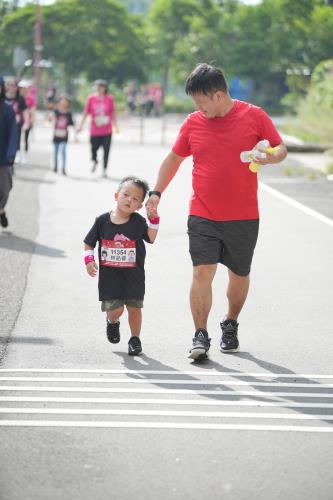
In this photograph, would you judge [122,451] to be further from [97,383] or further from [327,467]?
[97,383]

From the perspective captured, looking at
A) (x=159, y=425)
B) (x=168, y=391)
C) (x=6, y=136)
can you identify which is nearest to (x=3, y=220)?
(x=6, y=136)

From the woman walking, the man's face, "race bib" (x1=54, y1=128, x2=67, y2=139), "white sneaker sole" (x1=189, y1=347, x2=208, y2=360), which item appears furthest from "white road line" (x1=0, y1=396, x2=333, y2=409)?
"race bib" (x1=54, y1=128, x2=67, y2=139)

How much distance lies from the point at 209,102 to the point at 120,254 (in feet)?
3.51

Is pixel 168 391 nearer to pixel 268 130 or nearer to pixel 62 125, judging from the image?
pixel 268 130

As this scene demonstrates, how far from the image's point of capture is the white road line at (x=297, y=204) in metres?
15.5

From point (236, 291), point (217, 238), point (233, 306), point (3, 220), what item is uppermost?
point (217, 238)

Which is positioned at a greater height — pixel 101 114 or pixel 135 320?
pixel 135 320

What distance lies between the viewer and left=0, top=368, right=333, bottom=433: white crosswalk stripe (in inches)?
235

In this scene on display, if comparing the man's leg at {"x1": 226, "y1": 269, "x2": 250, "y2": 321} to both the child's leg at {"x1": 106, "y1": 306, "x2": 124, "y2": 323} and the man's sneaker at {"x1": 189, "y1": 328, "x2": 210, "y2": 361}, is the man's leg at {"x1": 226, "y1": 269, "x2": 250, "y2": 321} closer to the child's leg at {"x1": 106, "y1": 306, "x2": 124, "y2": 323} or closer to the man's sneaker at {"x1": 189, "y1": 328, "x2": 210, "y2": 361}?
the man's sneaker at {"x1": 189, "y1": 328, "x2": 210, "y2": 361}

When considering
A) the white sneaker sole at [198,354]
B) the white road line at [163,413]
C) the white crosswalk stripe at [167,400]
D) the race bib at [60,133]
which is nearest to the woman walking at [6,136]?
the white sneaker sole at [198,354]

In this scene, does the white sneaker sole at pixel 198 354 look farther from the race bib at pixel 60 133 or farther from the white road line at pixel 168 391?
the race bib at pixel 60 133

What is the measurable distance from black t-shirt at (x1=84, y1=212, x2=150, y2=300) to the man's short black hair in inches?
35.2

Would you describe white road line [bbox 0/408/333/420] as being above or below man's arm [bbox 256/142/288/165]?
below

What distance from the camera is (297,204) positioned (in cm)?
1745
